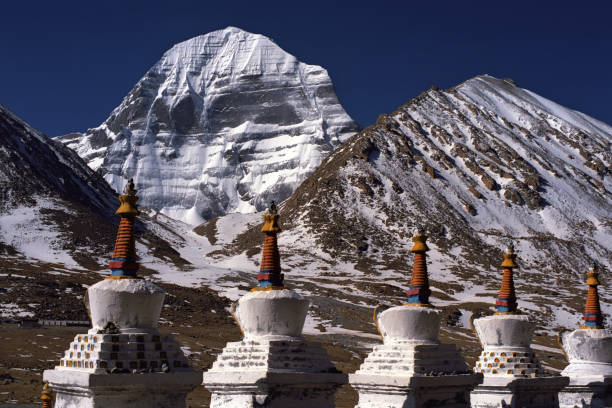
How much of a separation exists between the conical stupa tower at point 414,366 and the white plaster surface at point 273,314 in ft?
5.77

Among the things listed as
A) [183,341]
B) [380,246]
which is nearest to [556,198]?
[380,246]

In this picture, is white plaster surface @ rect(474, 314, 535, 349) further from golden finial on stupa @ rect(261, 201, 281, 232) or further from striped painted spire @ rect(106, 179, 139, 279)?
striped painted spire @ rect(106, 179, 139, 279)

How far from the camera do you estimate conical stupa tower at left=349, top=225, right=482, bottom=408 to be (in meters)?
13.9

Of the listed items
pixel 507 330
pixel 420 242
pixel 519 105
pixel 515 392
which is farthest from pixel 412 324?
pixel 519 105

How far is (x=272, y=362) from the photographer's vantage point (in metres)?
13.0

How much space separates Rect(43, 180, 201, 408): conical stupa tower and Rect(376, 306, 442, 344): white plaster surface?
457 cm

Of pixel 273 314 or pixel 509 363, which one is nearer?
pixel 273 314

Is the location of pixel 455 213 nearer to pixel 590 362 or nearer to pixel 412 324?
pixel 590 362

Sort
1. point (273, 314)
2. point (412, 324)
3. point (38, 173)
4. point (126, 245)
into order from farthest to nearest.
Result: point (38, 173), point (412, 324), point (273, 314), point (126, 245)

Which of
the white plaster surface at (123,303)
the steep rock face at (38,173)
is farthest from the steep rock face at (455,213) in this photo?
the white plaster surface at (123,303)

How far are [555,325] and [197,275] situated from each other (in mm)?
30824

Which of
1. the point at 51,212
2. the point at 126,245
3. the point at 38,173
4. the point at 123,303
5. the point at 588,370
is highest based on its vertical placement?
the point at 38,173

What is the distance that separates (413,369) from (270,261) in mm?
2941

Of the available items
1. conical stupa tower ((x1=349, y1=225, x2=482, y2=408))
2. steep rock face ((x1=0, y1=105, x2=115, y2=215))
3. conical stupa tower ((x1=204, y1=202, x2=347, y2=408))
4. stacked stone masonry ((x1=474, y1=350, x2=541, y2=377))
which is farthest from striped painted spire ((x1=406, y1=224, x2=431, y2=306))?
steep rock face ((x1=0, y1=105, x2=115, y2=215))
